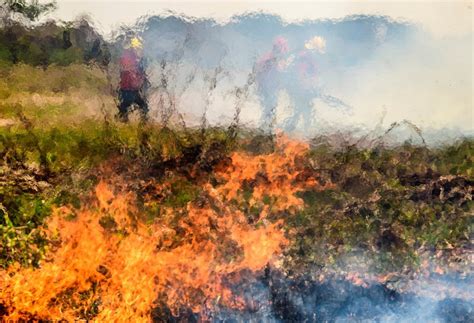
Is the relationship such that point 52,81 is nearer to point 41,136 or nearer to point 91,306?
point 41,136

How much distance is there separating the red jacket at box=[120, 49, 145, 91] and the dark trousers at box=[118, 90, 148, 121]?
7 centimetres

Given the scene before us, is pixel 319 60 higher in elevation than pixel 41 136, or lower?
higher

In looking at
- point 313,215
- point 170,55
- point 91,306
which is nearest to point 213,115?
point 170,55

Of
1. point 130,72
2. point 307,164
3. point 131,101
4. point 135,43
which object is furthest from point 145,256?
point 135,43

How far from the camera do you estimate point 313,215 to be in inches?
338

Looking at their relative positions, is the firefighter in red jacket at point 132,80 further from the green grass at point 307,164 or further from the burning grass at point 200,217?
the burning grass at point 200,217

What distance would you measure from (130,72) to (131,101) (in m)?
0.49

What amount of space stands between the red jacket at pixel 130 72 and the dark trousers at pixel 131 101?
0.07 m

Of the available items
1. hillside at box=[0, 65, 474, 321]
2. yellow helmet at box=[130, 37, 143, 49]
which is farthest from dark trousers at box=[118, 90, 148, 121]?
yellow helmet at box=[130, 37, 143, 49]

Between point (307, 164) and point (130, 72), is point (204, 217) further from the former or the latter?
point (130, 72)

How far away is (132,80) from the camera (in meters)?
9.23

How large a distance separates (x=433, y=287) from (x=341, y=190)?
6.92 feet

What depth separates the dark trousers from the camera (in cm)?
919

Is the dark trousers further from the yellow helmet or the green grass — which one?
the yellow helmet
